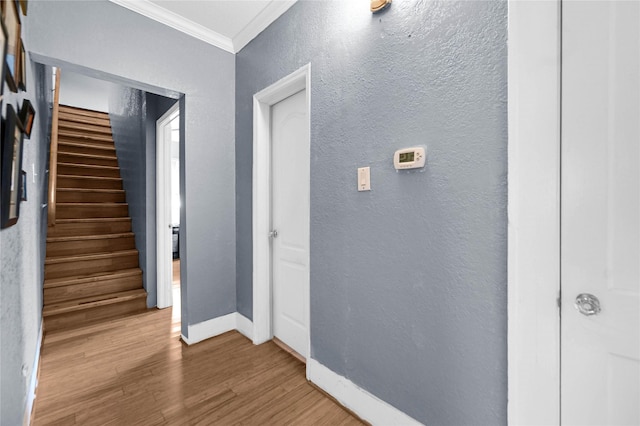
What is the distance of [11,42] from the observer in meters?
1.00

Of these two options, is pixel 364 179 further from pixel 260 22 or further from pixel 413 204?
pixel 260 22

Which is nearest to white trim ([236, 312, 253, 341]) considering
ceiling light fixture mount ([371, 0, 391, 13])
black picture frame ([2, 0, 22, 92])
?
black picture frame ([2, 0, 22, 92])

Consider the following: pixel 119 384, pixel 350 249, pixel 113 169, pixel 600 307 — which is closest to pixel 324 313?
pixel 350 249

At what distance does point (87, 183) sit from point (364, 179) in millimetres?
4217

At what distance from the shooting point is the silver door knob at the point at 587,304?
0.93 metres

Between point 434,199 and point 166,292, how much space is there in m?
3.13

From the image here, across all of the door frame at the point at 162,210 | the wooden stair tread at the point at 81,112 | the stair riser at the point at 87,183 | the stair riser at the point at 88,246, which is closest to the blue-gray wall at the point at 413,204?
the door frame at the point at 162,210

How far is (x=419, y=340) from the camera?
52.5 inches

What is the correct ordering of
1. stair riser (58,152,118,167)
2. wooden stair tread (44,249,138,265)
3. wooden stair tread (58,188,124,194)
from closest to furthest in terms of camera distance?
wooden stair tread (44,249,138,265) < wooden stair tread (58,188,124,194) < stair riser (58,152,118,167)

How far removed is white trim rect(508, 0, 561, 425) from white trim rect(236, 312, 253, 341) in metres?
1.96

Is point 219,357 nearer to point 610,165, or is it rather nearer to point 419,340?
point 419,340

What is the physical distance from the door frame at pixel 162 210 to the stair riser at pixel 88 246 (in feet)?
2.30

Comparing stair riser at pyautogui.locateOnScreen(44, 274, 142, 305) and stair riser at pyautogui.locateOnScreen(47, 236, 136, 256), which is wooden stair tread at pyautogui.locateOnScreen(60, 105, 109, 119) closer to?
stair riser at pyautogui.locateOnScreen(47, 236, 136, 256)

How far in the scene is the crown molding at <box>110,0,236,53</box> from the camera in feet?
6.79
